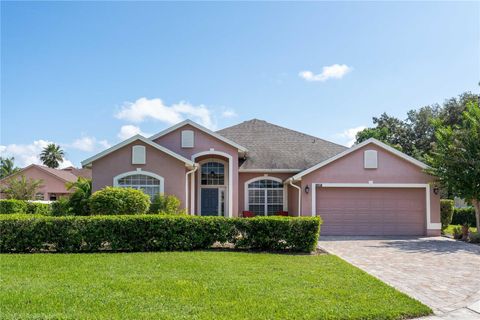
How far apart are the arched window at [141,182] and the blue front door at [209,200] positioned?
3.89m

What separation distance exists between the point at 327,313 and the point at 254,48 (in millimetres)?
12234

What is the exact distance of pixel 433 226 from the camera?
18609mm

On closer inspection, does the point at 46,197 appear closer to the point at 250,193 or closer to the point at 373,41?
the point at 250,193

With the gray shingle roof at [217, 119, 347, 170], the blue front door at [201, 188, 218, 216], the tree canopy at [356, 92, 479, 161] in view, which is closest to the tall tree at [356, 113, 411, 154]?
the tree canopy at [356, 92, 479, 161]

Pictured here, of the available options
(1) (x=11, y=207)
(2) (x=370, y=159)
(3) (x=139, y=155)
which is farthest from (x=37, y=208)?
(2) (x=370, y=159)

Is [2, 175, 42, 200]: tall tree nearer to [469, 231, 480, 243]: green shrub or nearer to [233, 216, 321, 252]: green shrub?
[233, 216, 321, 252]: green shrub

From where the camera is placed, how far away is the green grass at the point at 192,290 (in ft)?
20.7

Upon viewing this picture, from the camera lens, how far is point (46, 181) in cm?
3931

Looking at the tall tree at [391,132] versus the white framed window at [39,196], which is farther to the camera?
the tall tree at [391,132]

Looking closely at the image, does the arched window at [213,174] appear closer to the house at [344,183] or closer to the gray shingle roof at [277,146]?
the gray shingle roof at [277,146]

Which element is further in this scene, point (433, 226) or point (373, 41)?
point (433, 226)

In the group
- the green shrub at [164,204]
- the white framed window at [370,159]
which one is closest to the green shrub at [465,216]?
the white framed window at [370,159]

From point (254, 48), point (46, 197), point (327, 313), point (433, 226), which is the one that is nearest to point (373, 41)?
point (254, 48)

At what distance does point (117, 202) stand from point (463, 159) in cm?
1459
